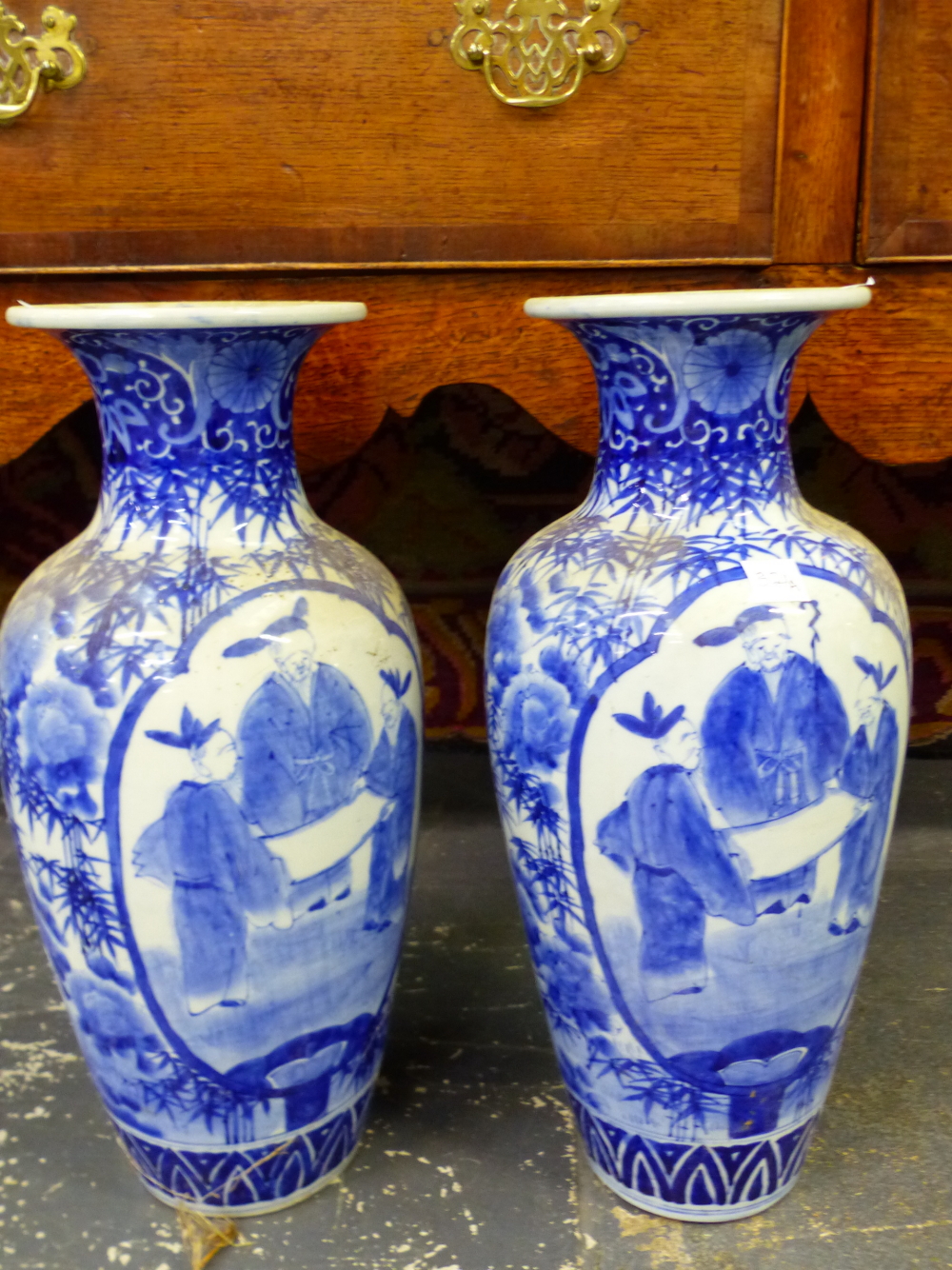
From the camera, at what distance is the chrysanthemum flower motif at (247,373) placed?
2.59 feet

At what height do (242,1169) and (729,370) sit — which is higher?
(729,370)

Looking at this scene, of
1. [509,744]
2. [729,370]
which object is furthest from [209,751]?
[729,370]

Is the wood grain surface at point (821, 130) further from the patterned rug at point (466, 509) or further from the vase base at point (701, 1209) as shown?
the patterned rug at point (466, 509)

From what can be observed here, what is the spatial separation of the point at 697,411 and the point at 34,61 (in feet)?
1.71

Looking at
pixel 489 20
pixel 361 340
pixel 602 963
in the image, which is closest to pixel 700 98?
pixel 489 20

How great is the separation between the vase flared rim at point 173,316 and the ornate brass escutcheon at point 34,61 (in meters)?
0.18

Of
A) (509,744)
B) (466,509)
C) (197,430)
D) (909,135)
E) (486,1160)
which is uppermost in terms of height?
(909,135)

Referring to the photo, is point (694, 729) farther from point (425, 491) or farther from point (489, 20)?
point (425, 491)

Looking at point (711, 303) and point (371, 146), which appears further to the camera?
point (371, 146)

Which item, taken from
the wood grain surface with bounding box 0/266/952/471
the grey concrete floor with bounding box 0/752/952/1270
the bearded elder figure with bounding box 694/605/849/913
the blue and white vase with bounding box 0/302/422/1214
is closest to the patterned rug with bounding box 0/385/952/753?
the grey concrete floor with bounding box 0/752/952/1270

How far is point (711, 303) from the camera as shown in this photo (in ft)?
2.40

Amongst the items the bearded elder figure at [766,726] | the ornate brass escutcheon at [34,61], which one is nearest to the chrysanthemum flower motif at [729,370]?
the bearded elder figure at [766,726]

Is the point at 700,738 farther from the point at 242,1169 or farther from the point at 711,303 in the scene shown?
the point at 242,1169

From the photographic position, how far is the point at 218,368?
79 cm
